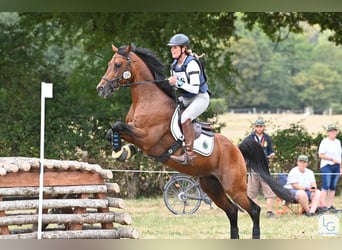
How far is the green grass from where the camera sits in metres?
10.3

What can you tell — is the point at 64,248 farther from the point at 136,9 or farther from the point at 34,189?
the point at 136,9

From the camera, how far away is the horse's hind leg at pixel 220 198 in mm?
8719

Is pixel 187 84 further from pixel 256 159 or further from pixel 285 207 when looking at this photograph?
pixel 285 207

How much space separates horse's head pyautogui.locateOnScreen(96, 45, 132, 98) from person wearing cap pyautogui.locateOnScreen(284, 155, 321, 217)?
13.1 ft

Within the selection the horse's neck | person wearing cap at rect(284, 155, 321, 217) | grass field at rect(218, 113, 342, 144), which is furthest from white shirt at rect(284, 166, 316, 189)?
grass field at rect(218, 113, 342, 144)

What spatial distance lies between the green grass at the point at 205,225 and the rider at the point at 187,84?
1.95m

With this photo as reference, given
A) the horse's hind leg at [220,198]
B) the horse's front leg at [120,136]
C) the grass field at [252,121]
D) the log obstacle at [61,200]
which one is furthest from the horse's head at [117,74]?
the grass field at [252,121]

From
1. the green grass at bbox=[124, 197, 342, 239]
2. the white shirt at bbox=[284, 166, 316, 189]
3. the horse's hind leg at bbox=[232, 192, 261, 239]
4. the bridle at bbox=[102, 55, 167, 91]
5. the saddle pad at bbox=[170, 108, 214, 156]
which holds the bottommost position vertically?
the green grass at bbox=[124, 197, 342, 239]

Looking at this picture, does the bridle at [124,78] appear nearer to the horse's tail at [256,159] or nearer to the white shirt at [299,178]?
the horse's tail at [256,159]

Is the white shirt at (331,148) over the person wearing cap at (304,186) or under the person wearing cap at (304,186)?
over

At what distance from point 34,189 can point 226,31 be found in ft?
22.8

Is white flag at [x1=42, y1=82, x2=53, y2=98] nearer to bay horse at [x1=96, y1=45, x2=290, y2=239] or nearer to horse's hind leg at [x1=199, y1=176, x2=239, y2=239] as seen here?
bay horse at [x1=96, y1=45, x2=290, y2=239]

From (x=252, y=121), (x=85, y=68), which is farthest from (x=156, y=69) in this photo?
(x=252, y=121)

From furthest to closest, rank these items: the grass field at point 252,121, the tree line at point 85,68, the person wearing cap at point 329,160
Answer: the grass field at point 252,121, the tree line at point 85,68, the person wearing cap at point 329,160
